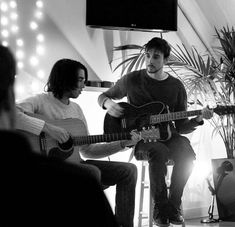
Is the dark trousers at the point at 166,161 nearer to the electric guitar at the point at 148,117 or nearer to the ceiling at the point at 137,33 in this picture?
the electric guitar at the point at 148,117

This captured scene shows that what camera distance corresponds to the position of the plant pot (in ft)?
12.3

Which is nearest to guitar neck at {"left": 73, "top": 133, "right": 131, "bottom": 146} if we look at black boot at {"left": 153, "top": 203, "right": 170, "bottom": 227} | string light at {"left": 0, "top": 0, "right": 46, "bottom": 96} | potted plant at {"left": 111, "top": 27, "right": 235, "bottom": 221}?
black boot at {"left": 153, "top": 203, "right": 170, "bottom": 227}

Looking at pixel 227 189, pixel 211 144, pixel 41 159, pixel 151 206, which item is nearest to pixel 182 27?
pixel 211 144

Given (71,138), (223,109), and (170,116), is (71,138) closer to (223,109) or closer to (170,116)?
(170,116)

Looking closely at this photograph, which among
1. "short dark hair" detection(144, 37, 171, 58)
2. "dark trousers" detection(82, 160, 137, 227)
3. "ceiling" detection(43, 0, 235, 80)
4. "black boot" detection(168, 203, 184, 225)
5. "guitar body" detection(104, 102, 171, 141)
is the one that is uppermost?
"ceiling" detection(43, 0, 235, 80)

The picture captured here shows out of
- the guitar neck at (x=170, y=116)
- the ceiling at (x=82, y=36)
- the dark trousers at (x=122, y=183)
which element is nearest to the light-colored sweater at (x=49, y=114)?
the dark trousers at (x=122, y=183)

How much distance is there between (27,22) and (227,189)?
6.51 ft

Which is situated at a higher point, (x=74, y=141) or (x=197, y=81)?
(x=197, y=81)

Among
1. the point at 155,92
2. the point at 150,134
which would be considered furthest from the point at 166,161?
the point at 155,92

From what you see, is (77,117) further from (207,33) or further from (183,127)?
(207,33)

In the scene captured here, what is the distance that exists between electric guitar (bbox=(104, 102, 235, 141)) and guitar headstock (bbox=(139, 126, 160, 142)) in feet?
0.12

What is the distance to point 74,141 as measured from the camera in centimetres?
261

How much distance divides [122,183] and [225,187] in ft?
4.73

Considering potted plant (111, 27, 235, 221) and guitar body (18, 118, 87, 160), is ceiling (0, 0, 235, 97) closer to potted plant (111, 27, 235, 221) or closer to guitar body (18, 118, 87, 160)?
potted plant (111, 27, 235, 221)
